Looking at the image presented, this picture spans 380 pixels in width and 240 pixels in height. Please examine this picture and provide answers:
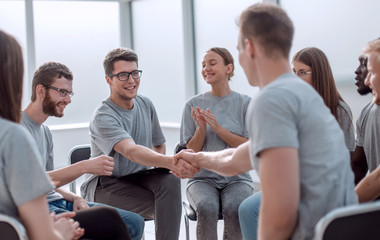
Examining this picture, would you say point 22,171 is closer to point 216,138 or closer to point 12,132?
point 12,132

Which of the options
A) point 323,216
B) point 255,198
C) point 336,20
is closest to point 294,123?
point 323,216

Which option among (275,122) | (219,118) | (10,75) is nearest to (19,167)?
(10,75)

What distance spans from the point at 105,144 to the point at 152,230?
154 cm

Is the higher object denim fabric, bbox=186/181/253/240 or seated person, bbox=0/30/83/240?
seated person, bbox=0/30/83/240

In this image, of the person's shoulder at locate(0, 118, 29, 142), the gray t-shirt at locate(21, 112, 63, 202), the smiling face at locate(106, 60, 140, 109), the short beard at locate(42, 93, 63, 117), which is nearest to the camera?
the person's shoulder at locate(0, 118, 29, 142)

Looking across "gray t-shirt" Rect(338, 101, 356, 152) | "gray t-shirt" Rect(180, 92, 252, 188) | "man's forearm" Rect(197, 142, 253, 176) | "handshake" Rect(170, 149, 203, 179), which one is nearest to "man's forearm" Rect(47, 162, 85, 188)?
"handshake" Rect(170, 149, 203, 179)

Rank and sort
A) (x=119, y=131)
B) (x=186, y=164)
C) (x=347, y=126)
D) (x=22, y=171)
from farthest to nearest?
(x=119, y=131) < (x=186, y=164) < (x=347, y=126) < (x=22, y=171)

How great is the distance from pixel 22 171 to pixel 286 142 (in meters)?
0.76

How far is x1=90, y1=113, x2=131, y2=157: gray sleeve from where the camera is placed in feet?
9.02

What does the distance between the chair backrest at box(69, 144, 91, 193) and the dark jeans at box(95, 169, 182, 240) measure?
320mm

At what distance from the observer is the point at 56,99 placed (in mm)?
2691

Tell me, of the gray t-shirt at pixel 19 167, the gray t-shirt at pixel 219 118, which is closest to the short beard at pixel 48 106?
the gray t-shirt at pixel 219 118

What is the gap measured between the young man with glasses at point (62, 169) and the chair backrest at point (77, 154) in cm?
42

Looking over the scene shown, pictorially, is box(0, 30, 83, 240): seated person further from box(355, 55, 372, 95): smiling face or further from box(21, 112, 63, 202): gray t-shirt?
box(355, 55, 372, 95): smiling face
